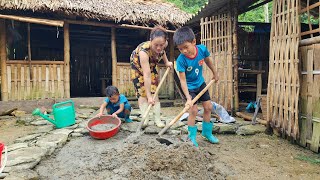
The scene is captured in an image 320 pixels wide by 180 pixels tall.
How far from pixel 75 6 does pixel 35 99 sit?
279cm

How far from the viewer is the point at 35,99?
6.59 m

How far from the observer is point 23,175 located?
2314 mm

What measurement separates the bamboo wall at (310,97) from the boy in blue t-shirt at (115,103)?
2869 millimetres

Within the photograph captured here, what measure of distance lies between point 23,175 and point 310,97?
12.5 feet

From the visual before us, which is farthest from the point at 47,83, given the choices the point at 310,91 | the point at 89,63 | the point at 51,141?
the point at 310,91

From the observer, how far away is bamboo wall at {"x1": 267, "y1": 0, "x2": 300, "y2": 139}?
12.0ft

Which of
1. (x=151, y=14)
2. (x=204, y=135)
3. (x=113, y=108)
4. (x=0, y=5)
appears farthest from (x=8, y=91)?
(x=204, y=135)

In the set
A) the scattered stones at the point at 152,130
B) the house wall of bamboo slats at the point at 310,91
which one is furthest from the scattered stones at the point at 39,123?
the house wall of bamboo slats at the point at 310,91

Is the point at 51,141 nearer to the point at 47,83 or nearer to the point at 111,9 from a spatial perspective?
the point at 47,83

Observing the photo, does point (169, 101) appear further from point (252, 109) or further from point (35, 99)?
point (35, 99)

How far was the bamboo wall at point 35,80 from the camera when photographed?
20.9 ft

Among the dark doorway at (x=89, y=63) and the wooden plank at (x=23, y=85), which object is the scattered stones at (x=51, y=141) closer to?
the wooden plank at (x=23, y=85)

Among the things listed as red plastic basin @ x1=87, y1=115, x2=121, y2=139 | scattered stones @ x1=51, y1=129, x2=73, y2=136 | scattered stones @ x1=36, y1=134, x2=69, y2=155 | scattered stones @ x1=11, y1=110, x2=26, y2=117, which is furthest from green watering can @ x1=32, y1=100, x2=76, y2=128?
scattered stones @ x1=11, y1=110, x2=26, y2=117

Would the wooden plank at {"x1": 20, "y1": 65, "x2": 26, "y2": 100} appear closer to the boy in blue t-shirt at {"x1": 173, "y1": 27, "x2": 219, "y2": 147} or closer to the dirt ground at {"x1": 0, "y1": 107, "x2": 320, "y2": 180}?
the dirt ground at {"x1": 0, "y1": 107, "x2": 320, "y2": 180}
